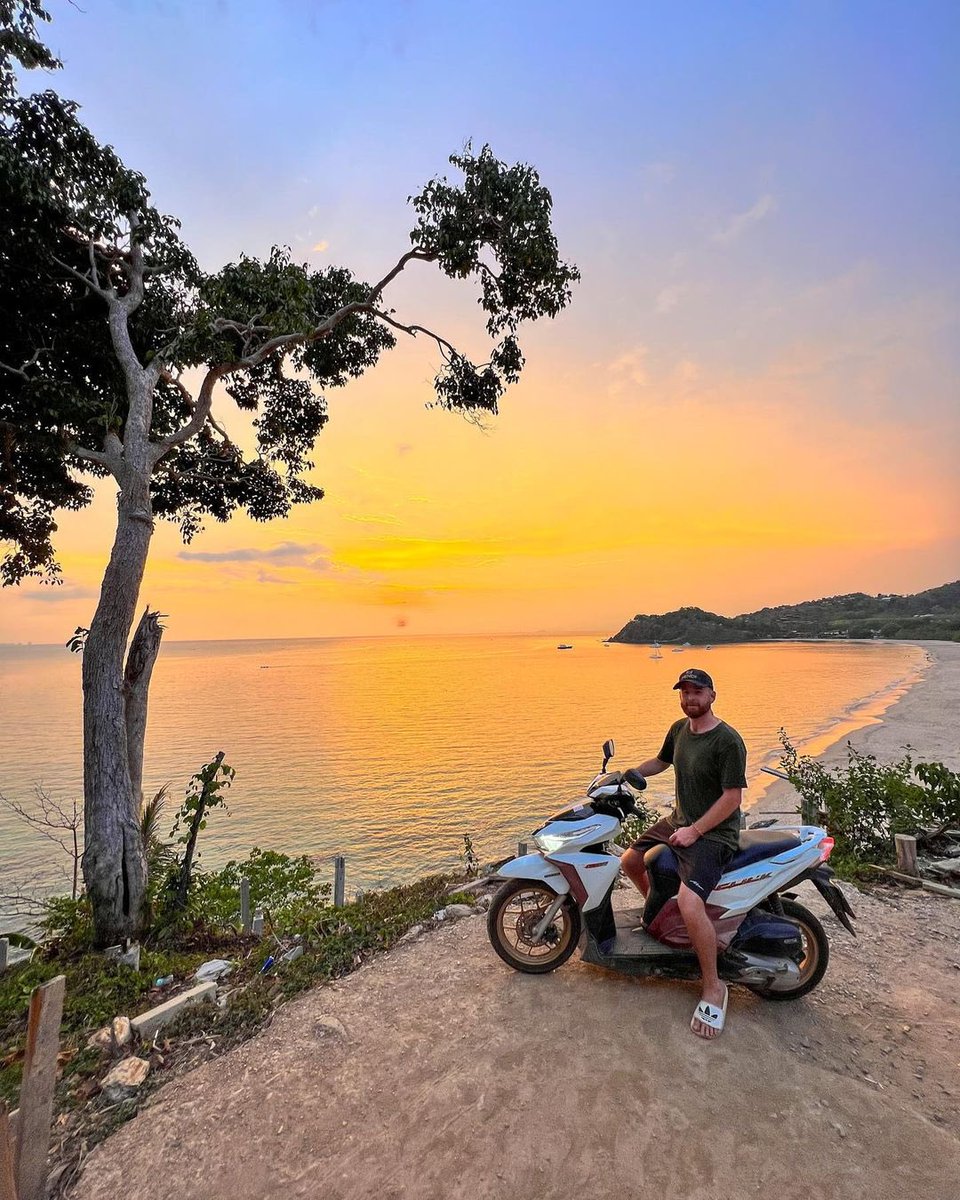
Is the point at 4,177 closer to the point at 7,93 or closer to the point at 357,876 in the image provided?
the point at 7,93

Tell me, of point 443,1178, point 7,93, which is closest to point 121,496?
point 7,93

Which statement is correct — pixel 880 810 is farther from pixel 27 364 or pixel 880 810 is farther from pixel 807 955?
pixel 27 364

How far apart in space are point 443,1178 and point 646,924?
203 centimetres

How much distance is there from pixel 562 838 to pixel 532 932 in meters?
0.80

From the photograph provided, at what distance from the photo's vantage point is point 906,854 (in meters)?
6.20

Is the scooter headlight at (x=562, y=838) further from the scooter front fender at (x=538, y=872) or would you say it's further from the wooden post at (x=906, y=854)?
the wooden post at (x=906, y=854)

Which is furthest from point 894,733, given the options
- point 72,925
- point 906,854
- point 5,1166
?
point 5,1166

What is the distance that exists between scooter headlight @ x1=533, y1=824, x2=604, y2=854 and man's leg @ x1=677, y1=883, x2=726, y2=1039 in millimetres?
720

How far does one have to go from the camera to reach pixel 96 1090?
337 centimetres

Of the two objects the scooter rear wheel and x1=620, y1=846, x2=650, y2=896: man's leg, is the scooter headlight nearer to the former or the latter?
x1=620, y1=846, x2=650, y2=896: man's leg

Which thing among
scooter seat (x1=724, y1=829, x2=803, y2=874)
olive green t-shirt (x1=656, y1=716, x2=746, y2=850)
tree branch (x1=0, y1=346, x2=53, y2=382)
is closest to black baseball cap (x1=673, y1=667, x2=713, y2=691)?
olive green t-shirt (x1=656, y1=716, x2=746, y2=850)

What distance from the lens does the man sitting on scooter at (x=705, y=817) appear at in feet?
11.3

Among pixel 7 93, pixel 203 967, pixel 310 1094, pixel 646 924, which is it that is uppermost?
pixel 7 93

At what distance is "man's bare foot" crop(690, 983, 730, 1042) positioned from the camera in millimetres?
3322
